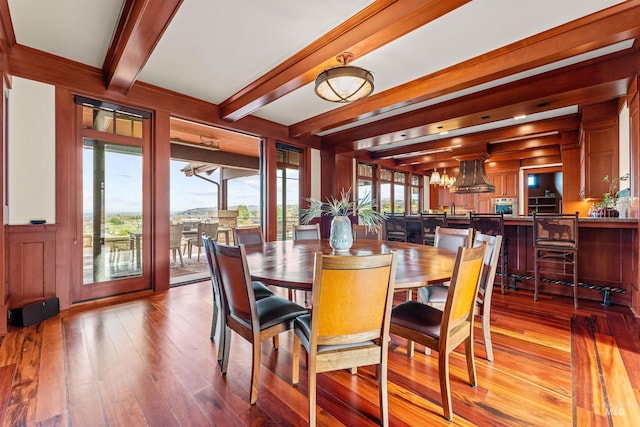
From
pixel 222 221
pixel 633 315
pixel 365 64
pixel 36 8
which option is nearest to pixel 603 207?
pixel 633 315

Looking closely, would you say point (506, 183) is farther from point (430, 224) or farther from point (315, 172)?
point (315, 172)

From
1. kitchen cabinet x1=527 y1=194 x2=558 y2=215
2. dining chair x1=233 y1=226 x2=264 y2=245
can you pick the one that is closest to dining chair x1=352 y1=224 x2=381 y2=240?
dining chair x1=233 y1=226 x2=264 y2=245

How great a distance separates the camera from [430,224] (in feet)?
14.6

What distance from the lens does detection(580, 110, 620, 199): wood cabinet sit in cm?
419

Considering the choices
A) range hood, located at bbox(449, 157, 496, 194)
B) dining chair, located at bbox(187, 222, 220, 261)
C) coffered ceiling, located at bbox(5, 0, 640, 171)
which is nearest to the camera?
coffered ceiling, located at bbox(5, 0, 640, 171)

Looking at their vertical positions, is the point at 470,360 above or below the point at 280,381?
above

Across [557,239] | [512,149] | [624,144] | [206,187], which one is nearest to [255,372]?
[557,239]

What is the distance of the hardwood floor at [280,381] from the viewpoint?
1.55 meters

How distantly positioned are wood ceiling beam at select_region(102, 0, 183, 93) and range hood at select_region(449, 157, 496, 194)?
6830mm

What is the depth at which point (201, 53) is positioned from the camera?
2.93 m

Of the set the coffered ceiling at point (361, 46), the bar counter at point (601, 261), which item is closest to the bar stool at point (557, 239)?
the bar counter at point (601, 261)

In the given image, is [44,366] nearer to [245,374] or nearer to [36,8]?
[245,374]

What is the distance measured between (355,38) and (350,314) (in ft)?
7.20

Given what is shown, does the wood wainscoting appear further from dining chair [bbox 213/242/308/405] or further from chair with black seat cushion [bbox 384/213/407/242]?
chair with black seat cushion [bbox 384/213/407/242]
